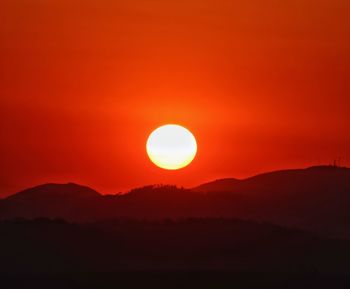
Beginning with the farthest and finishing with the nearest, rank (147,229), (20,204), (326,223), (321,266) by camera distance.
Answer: (20,204)
(326,223)
(147,229)
(321,266)

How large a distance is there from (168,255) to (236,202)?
21.7 meters

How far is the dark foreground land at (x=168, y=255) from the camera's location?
1594 inches

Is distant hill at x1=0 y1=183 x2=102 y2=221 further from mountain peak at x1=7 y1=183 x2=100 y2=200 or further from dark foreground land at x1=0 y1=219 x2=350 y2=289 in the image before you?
dark foreground land at x1=0 y1=219 x2=350 y2=289

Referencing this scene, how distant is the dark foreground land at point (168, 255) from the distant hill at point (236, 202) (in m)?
9.85

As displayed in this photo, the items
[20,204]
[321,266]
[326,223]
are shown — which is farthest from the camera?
[20,204]

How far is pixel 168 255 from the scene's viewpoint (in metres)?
46.0

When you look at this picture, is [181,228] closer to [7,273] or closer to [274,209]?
[7,273]

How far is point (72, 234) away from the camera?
47688 mm

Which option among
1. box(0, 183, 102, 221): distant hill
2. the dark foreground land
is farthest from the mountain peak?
the dark foreground land

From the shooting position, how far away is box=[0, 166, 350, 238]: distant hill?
211 feet

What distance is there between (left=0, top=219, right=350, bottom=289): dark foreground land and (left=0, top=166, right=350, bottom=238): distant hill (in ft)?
32.3

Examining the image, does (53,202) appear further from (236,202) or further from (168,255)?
(168,255)

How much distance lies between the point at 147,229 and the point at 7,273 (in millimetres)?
9055

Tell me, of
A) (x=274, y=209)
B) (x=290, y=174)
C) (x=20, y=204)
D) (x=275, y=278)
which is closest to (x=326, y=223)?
(x=274, y=209)
